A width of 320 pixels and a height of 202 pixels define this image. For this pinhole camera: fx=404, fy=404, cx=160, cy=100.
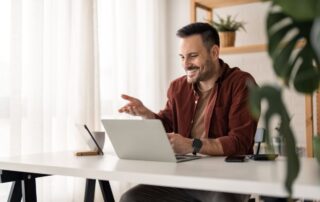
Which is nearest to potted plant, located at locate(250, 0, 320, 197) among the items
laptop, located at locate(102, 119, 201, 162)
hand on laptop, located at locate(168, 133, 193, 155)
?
laptop, located at locate(102, 119, 201, 162)

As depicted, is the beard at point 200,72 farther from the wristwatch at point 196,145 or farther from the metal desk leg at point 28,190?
the metal desk leg at point 28,190

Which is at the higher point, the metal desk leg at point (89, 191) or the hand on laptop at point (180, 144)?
the hand on laptop at point (180, 144)

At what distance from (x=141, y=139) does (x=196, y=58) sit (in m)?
0.79

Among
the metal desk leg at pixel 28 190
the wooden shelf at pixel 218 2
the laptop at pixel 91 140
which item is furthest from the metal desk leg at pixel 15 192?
the wooden shelf at pixel 218 2

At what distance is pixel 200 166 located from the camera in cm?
123

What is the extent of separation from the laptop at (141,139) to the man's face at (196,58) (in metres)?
0.64

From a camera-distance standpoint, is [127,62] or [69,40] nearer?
[69,40]

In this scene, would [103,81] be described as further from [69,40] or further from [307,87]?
[307,87]

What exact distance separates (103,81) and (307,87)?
7.47 feet

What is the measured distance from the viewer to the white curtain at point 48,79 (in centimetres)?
204

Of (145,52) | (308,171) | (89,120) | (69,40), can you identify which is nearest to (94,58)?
(69,40)

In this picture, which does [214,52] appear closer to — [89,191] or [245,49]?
[89,191]

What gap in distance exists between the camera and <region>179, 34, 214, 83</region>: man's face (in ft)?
6.56

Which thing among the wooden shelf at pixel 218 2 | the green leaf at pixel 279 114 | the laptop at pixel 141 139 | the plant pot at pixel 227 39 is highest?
the wooden shelf at pixel 218 2
